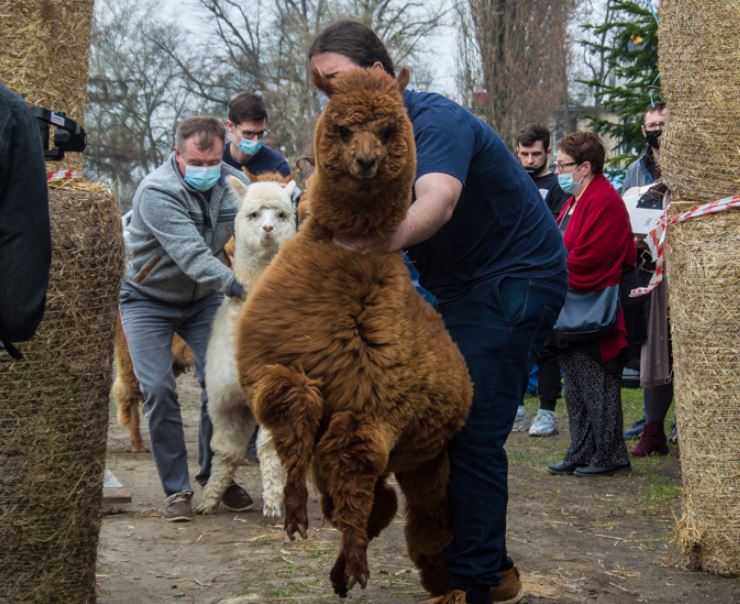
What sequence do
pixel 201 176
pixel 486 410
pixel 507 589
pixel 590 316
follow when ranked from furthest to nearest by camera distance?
1. pixel 590 316
2. pixel 201 176
3. pixel 507 589
4. pixel 486 410

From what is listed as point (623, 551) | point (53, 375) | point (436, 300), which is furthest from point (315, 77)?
point (623, 551)

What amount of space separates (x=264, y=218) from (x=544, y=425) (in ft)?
12.3

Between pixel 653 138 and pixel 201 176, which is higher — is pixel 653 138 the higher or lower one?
the higher one

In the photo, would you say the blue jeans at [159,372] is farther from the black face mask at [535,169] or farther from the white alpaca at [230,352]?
the black face mask at [535,169]

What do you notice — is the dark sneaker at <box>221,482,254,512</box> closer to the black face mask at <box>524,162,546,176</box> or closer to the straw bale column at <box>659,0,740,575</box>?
the straw bale column at <box>659,0,740,575</box>

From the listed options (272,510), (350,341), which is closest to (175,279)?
(272,510)

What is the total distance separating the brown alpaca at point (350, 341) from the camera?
10.6 ft

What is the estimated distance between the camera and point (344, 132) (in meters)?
3.32

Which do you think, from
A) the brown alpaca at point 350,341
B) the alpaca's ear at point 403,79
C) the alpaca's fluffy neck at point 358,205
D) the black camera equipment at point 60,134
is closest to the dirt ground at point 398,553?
the brown alpaca at point 350,341

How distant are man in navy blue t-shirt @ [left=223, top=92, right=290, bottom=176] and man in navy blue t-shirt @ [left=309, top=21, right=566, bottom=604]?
4321mm

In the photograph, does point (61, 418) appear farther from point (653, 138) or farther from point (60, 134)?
point (653, 138)

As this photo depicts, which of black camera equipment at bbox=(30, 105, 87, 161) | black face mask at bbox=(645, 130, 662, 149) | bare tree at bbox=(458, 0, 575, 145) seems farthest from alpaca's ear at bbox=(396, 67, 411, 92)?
bare tree at bbox=(458, 0, 575, 145)

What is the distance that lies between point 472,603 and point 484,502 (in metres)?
0.39

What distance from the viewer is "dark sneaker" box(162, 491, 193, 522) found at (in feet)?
20.1
